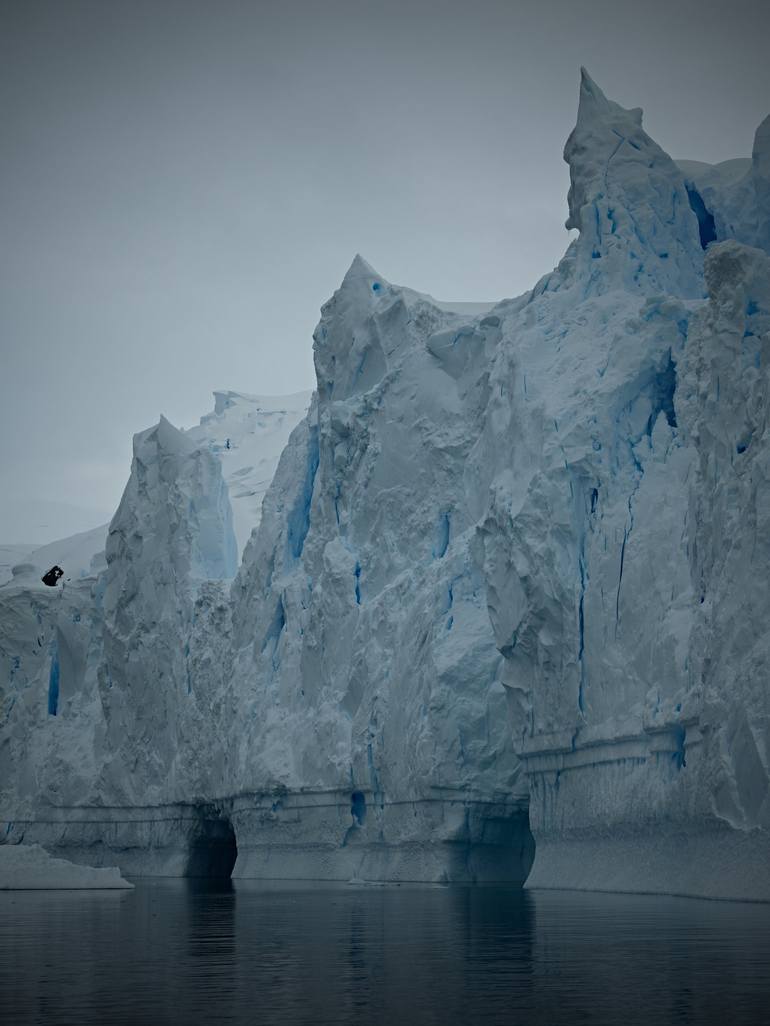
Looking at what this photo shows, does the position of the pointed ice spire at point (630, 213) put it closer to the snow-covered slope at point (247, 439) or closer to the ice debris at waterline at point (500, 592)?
the ice debris at waterline at point (500, 592)

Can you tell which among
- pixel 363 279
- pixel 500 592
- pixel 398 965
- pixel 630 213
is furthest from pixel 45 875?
pixel 398 965

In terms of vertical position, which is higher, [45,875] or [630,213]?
[630,213]

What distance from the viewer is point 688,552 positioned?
760 inches

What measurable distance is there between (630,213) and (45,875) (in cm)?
1680

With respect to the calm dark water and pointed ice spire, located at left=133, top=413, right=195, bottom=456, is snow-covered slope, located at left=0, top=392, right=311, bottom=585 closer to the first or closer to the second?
pointed ice spire, located at left=133, top=413, right=195, bottom=456

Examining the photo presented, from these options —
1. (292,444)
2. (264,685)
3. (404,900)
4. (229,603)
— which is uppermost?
(292,444)

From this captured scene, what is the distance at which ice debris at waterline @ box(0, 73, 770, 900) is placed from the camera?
1844 cm

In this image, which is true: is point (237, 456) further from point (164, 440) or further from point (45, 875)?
point (45, 875)

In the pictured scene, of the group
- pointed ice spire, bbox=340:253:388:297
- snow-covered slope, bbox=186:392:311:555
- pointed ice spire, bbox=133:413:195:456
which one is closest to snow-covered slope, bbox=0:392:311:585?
snow-covered slope, bbox=186:392:311:555

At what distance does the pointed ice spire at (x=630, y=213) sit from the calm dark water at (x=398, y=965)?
12072 mm

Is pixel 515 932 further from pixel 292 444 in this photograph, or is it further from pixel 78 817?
pixel 78 817

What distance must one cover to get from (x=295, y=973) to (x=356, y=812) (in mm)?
20854

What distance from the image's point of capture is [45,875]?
2791 centimetres

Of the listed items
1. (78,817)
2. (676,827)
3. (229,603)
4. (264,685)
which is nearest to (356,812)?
(264,685)
